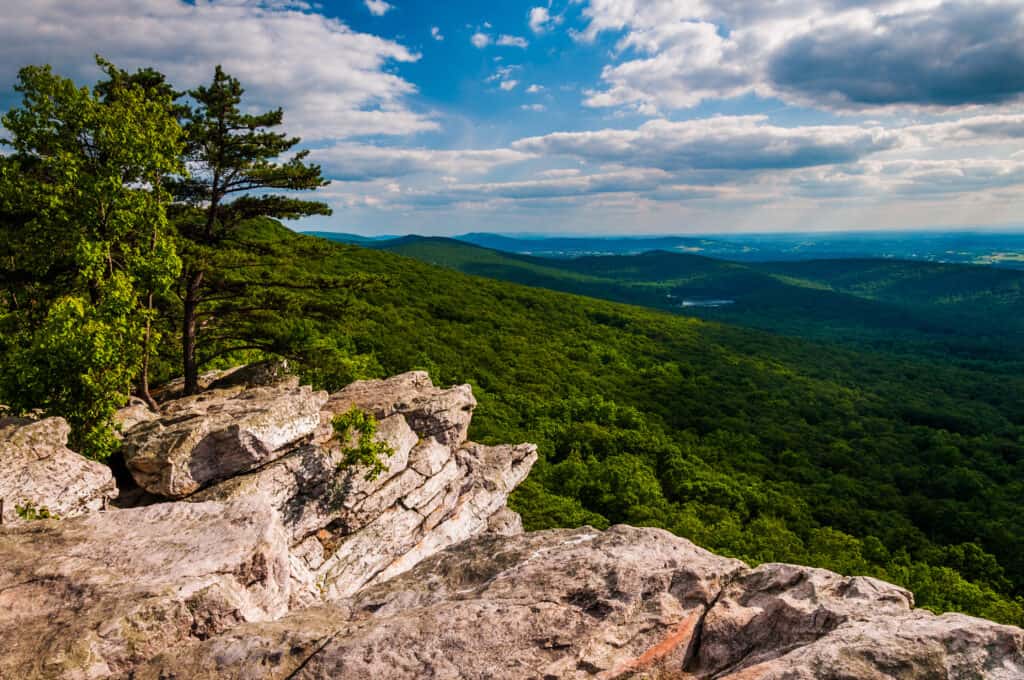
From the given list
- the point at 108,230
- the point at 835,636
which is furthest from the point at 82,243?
the point at 835,636

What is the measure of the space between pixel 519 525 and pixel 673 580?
52.0ft

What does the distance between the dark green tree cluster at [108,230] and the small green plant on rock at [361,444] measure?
6.80 m

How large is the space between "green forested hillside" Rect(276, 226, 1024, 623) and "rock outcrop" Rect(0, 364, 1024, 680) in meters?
11.0

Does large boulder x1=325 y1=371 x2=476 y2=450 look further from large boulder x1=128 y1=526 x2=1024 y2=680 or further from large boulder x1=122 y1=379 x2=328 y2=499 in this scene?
large boulder x1=128 y1=526 x2=1024 y2=680

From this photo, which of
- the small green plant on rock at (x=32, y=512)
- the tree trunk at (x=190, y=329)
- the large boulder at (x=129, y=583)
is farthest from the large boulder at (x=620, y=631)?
the tree trunk at (x=190, y=329)

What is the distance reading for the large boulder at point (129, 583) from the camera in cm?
910

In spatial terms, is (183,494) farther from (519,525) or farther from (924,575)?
(924,575)

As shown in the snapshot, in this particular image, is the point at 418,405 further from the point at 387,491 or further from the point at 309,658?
the point at 309,658

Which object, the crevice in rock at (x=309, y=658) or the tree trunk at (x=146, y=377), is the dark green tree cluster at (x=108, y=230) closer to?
the tree trunk at (x=146, y=377)

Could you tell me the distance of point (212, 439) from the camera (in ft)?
54.0

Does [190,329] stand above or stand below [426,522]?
above

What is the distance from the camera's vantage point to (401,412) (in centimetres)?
2328

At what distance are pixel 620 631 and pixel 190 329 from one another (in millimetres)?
21293

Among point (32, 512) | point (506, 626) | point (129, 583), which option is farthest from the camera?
point (32, 512)
